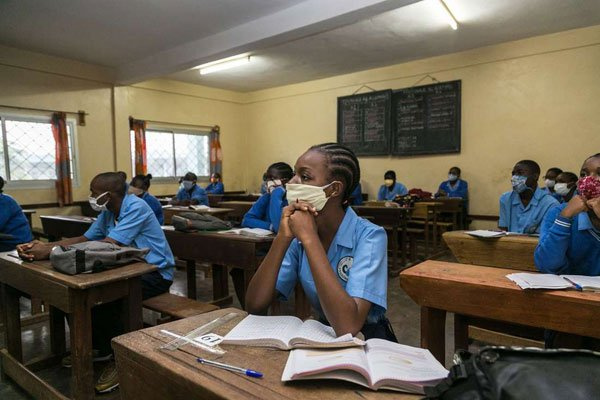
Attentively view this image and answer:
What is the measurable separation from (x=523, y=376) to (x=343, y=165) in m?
0.90

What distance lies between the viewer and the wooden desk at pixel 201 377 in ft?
2.50

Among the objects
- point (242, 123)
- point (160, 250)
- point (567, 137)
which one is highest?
point (242, 123)

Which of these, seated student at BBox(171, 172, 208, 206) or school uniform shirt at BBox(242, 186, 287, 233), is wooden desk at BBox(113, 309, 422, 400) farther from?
seated student at BBox(171, 172, 208, 206)

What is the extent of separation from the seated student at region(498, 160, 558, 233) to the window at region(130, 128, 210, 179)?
6986 mm

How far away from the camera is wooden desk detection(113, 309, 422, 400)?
2.50 feet

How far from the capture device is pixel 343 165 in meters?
1.40

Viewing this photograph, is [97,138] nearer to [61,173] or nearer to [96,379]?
[61,173]

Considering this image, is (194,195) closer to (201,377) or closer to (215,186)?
(215,186)

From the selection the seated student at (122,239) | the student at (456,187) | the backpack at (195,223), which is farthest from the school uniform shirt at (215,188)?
the seated student at (122,239)

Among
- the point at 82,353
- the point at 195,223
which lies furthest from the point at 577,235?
the point at 195,223

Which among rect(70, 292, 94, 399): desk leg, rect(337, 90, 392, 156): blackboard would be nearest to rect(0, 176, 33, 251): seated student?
rect(70, 292, 94, 399): desk leg

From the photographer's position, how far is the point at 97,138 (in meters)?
7.39

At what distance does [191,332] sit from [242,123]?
951cm

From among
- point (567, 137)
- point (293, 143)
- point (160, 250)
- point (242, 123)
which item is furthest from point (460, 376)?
point (242, 123)
